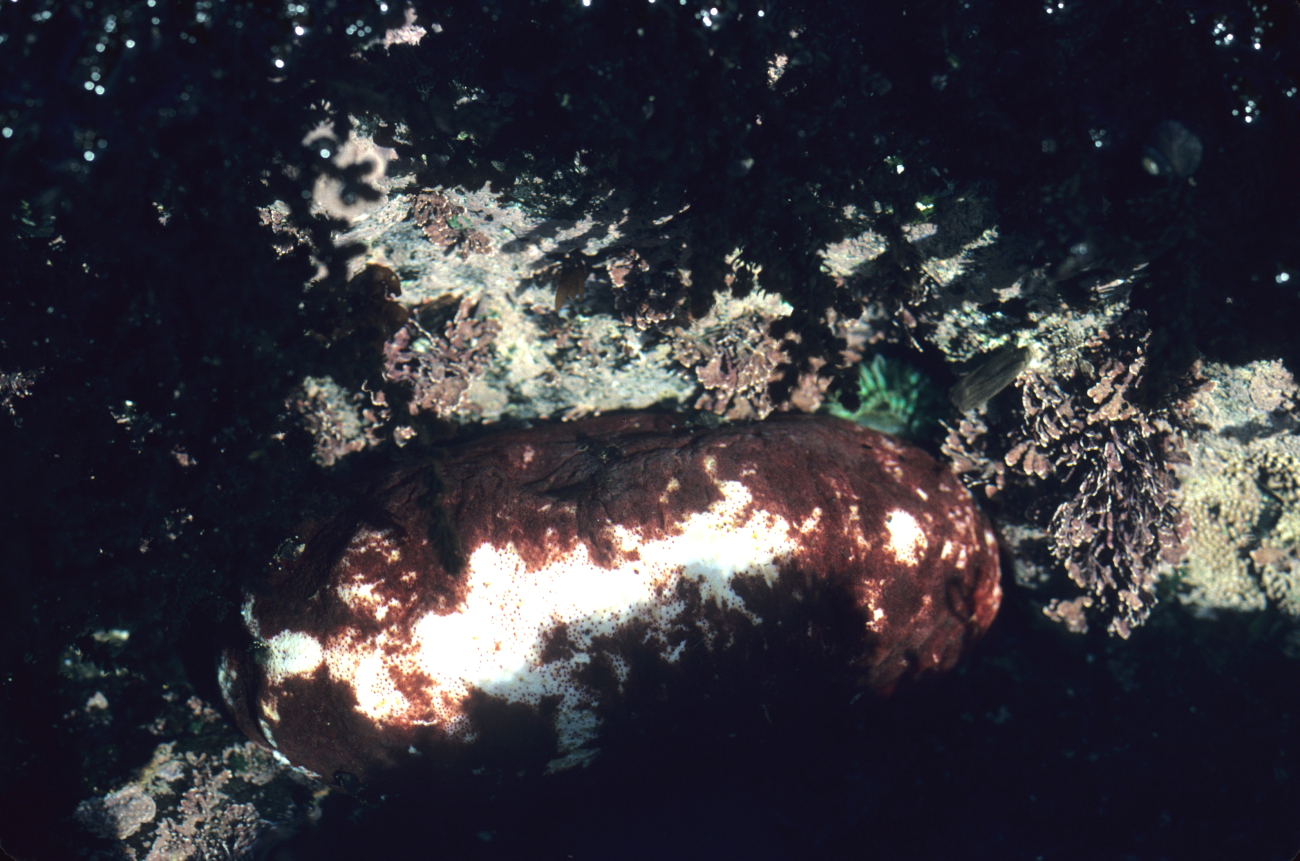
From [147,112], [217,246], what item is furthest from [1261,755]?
[147,112]

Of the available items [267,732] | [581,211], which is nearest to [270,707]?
[267,732]

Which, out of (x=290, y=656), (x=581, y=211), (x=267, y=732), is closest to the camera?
(x=581, y=211)

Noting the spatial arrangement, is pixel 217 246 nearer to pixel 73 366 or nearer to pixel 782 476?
pixel 73 366

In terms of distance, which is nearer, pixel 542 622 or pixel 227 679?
pixel 542 622

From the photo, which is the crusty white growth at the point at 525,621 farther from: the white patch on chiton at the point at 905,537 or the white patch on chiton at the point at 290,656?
the white patch on chiton at the point at 905,537

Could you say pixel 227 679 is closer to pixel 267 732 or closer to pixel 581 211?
pixel 267 732

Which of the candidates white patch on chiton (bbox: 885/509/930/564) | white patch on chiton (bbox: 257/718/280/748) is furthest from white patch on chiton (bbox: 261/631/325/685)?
white patch on chiton (bbox: 885/509/930/564)

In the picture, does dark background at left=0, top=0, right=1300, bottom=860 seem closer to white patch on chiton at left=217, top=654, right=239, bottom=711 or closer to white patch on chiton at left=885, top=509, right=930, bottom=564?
white patch on chiton at left=217, top=654, right=239, bottom=711

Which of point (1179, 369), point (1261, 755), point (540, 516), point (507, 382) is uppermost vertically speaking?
point (507, 382)

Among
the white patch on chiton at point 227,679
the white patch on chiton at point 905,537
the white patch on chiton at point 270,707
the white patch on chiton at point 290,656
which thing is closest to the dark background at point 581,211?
the white patch on chiton at point 227,679
